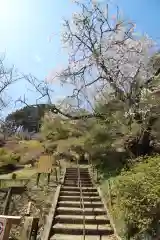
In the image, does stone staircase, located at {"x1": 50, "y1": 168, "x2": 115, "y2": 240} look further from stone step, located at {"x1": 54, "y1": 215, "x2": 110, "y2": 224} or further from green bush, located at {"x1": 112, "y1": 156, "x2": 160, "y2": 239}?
green bush, located at {"x1": 112, "y1": 156, "x2": 160, "y2": 239}

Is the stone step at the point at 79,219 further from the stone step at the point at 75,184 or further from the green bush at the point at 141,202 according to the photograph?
the stone step at the point at 75,184

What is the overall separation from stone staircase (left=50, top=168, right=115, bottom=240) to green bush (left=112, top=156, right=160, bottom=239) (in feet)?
5.61

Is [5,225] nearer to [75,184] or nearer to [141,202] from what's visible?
[141,202]

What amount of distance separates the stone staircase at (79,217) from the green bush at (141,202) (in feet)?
5.61

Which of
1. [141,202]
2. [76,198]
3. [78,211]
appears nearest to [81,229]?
[78,211]

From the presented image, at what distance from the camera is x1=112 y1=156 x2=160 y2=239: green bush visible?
Answer: 8516 millimetres

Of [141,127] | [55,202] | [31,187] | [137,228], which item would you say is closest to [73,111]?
[141,127]

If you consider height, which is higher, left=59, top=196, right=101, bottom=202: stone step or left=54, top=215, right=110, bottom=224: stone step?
left=59, top=196, right=101, bottom=202: stone step

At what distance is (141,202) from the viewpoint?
28.8 ft

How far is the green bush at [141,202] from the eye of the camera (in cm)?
852

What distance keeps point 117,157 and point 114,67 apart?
20.8 feet

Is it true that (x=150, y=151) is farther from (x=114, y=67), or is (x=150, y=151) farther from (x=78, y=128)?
(x=78, y=128)

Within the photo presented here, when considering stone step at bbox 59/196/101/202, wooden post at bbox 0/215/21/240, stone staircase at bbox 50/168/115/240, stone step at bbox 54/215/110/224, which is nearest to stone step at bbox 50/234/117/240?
stone staircase at bbox 50/168/115/240

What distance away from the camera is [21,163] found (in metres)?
29.7
